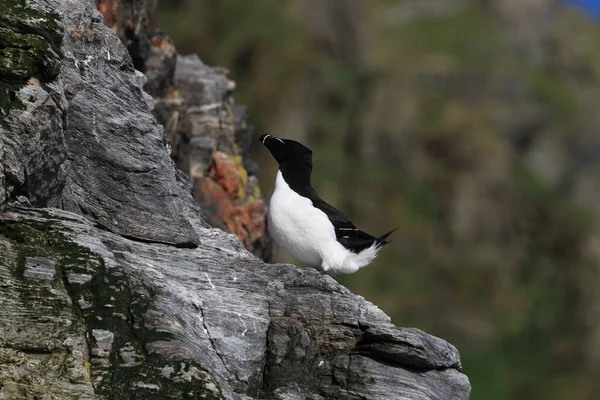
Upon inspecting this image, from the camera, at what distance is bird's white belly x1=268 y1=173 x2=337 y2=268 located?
16.5m

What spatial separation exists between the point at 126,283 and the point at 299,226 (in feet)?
14.0

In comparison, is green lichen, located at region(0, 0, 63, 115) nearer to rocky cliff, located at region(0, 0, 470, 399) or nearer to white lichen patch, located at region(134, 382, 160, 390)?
rocky cliff, located at region(0, 0, 470, 399)

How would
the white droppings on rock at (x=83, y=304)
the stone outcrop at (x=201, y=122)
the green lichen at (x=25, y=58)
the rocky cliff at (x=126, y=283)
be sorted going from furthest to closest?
the stone outcrop at (x=201, y=122), the green lichen at (x=25, y=58), the white droppings on rock at (x=83, y=304), the rocky cliff at (x=126, y=283)

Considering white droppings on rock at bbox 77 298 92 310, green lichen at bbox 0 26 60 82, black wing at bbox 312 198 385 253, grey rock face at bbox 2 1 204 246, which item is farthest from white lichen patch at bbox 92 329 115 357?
black wing at bbox 312 198 385 253

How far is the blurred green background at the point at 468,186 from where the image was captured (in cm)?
6153

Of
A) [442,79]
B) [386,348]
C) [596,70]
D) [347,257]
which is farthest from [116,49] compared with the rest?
[596,70]

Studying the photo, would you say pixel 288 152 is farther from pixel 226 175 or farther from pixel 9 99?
pixel 9 99

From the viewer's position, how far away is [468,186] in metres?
67.0

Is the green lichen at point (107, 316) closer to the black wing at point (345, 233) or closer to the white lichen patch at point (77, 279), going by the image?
the white lichen patch at point (77, 279)

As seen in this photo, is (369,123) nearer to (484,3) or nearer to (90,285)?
(484,3)

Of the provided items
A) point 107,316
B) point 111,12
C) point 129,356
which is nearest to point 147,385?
point 129,356

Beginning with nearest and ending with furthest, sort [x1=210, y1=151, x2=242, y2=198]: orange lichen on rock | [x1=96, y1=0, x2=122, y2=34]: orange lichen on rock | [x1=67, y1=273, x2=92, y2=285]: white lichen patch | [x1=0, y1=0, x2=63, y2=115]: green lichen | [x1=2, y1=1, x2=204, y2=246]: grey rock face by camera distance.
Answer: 1. [x1=67, y1=273, x2=92, y2=285]: white lichen patch
2. [x1=2, y1=1, x2=204, y2=246]: grey rock face
3. [x1=0, y1=0, x2=63, y2=115]: green lichen
4. [x1=96, y1=0, x2=122, y2=34]: orange lichen on rock
5. [x1=210, y1=151, x2=242, y2=198]: orange lichen on rock

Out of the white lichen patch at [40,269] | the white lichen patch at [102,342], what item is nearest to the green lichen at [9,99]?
the white lichen patch at [40,269]

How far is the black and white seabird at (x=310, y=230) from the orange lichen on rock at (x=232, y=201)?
4.21 metres
